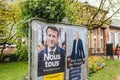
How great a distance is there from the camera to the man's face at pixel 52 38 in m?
6.23

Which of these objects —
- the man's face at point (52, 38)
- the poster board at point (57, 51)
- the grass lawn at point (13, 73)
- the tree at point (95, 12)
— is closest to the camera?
the poster board at point (57, 51)

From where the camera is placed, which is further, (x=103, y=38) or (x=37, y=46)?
(x=103, y=38)

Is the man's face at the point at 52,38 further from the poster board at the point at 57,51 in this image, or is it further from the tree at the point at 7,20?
the tree at the point at 7,20

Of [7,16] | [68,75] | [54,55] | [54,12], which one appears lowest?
[68,75]

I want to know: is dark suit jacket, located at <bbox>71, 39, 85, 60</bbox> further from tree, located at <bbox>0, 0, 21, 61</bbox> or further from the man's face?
tree, located at <bbox>0, 0, 21, 61</bbox>

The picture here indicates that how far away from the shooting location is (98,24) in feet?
62.8

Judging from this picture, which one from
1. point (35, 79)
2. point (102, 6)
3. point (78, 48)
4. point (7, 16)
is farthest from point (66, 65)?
point (102, 6)

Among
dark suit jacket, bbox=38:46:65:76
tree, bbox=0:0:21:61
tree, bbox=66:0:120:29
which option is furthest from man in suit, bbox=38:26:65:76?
tree, bbox=66:0:120:29

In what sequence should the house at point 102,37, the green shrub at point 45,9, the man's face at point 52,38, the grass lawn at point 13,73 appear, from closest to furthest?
the man's face at point 52,38
the green shrub at point 45,9
the grass lawn at point 13,73
the house at point 102,37

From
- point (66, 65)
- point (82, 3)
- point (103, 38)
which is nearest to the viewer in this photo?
point (66, 65)

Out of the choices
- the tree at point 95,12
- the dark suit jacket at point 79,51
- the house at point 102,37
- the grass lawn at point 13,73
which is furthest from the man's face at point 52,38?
the house at point 102,37

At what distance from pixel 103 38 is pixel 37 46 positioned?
30.5 m

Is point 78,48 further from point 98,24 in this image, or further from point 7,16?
point 98,24

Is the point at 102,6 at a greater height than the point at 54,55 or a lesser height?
greater
